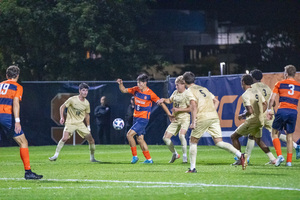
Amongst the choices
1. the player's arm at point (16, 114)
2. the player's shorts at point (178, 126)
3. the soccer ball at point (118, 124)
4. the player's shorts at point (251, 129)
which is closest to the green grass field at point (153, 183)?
the player's shorts at point (251, 129)

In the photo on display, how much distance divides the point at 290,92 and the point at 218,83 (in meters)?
10.7

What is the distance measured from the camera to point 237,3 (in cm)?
5409

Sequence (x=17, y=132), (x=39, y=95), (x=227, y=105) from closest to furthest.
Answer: (x=17, y=132), (x=227, y=105), (x=39, y=95)

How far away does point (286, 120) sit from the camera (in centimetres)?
1465

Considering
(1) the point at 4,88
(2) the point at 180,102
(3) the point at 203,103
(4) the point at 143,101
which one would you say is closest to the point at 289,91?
(3) the point at 203,103

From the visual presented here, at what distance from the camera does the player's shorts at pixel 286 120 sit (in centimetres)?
1462

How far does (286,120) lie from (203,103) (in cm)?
220

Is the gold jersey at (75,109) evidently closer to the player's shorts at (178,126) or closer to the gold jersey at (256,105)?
the player's shorts at (178,126)

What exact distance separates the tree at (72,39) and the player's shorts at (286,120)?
21.8 m

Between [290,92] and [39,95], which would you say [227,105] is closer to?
[39,95]

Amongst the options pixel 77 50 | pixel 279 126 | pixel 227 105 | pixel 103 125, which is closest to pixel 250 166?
pixel 279 126

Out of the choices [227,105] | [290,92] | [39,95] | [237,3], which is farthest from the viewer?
[237,3]

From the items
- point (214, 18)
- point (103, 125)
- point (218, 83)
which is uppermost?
point (214, 18)

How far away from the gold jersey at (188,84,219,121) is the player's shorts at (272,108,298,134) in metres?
1.80
